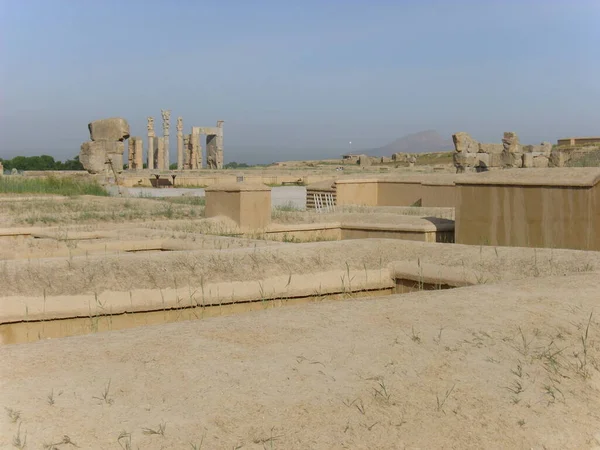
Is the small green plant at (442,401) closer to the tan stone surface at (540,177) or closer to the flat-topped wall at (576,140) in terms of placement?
the tan stone surface at (540,177)

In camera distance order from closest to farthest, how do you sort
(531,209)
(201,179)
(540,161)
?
(531,209)
(540,161)
(201,179)

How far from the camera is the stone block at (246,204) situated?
12.0 metres

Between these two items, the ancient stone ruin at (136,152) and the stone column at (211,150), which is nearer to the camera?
the ancient stone ruin at (136,152)

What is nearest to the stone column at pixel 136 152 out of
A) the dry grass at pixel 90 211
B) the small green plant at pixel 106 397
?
the dry grass at pixel 90 211

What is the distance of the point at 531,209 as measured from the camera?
9570 millimetres

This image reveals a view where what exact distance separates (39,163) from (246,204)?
49606 millimetres

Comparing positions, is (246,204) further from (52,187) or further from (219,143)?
(219,143)

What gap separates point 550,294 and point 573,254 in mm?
2113

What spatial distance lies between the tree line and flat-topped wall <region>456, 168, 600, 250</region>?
163 ft

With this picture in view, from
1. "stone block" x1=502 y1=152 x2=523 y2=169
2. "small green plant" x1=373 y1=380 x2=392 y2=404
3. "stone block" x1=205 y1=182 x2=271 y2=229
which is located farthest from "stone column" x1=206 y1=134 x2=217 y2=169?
"small green plant" x1=373 y1=380 x2=392 y2=404

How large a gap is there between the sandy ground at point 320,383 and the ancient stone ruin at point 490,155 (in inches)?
766

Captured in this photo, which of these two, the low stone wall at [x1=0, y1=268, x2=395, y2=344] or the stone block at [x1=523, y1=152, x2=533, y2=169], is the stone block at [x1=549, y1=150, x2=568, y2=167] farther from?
the low stone wall at [x1=0, y1=268, x2=395, y2=344]

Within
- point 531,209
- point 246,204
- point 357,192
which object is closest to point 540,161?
point 357,192

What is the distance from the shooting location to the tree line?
184ft
